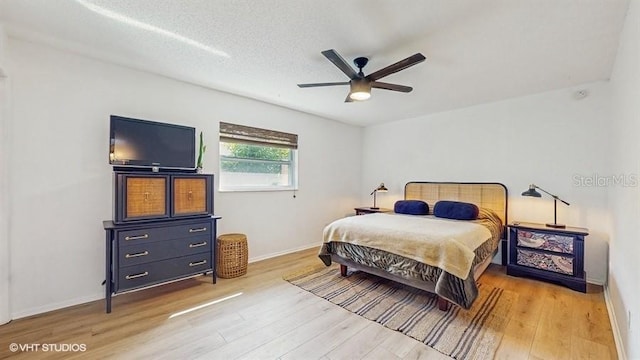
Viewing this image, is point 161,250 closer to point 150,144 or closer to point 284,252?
point 150,144

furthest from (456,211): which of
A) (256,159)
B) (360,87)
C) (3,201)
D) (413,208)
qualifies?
(3,201)

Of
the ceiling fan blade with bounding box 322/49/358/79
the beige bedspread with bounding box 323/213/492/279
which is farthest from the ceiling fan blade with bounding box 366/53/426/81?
the beige bedspread with bounding box 323/213/492/279

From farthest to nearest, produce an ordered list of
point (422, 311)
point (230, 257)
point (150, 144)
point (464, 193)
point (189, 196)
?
1. point (464, 193)
2. point (230, 257)
3. point (189, 196)
4. point (150, 144)
5. point (422, 311)

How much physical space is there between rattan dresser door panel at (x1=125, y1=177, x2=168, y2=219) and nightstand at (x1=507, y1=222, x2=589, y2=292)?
428 cm

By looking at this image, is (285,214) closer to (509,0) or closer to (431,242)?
(431,242)

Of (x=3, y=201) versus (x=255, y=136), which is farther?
(x=255, y=136)

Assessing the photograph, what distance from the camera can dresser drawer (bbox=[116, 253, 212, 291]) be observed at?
2482 mm

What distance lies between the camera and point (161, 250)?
270cm

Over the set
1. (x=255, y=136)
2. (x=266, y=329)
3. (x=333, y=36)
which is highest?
(x=333, y=36)

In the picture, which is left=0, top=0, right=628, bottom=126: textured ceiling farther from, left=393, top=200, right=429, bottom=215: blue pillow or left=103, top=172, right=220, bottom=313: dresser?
left=393, top=200, right=429, bottom=215: blue pillow

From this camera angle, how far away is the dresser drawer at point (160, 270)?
8.14 ft

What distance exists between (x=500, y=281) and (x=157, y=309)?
3.92 meters

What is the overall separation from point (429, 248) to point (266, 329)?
1.66 meters

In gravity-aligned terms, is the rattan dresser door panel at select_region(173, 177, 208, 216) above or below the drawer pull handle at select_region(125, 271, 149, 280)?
above
